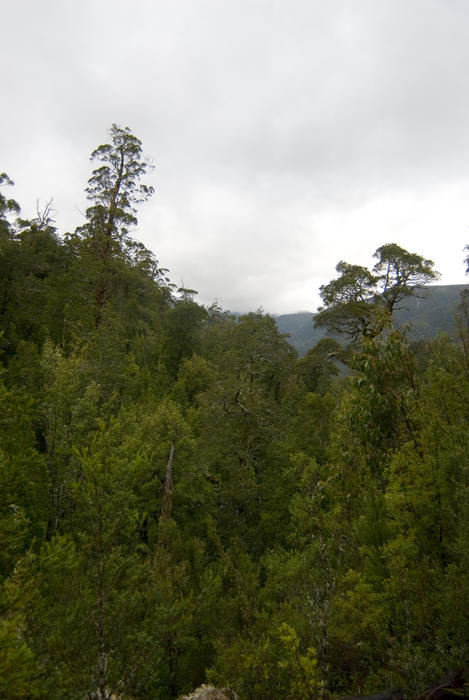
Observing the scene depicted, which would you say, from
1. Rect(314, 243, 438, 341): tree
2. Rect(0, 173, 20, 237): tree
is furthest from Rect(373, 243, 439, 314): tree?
Rect(0, 173, 20, 237): tree

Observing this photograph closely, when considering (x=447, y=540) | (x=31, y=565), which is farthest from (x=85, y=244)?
(x=447, y=540)

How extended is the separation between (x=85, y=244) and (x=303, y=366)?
16.4m

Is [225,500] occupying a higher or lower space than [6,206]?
lower

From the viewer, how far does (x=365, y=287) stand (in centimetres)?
1794

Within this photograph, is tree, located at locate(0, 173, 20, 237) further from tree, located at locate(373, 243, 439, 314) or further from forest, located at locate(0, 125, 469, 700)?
tree, located at locate(373, 243, 439, 314)

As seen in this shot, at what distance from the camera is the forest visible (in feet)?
21.8

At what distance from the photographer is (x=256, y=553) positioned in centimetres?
1911

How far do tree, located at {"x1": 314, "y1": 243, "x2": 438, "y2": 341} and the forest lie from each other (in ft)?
0.37

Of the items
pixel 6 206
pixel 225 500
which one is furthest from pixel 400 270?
pixel 6 206

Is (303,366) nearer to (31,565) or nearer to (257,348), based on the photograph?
(257,348)

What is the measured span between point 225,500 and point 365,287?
46.2 ft

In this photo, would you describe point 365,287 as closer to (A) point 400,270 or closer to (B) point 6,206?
(A) point 400,270

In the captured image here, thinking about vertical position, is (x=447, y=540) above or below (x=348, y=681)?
above

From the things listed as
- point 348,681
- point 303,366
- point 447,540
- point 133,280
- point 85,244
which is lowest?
point 348,681
